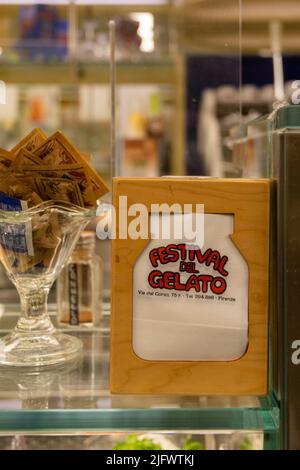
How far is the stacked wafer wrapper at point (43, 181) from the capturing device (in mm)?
763

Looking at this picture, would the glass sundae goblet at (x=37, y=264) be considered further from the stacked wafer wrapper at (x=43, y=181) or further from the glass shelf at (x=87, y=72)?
the glass shelf at (x=87, y=72)

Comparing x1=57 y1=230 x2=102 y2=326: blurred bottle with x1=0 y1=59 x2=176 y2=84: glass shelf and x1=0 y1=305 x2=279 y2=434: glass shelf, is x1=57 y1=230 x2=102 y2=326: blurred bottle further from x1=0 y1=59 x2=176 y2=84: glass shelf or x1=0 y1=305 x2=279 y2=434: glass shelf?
x1=0 y1=59 x2=176 y2=84: glass shelf

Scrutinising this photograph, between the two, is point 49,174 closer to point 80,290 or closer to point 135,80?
point 80,290

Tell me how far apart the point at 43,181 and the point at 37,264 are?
11 cm

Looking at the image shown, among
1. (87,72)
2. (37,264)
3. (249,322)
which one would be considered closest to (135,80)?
(87,72)

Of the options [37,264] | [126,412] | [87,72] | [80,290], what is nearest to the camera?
[126,412]

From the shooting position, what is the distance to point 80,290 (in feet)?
3.19

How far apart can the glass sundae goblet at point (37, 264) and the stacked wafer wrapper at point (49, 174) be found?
2 centimetres

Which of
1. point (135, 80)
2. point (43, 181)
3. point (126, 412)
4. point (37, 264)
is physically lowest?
point (126, 412)

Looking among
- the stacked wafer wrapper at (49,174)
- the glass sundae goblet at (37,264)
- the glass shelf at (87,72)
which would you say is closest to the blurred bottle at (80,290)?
the glass sundae goblet at (37,264)

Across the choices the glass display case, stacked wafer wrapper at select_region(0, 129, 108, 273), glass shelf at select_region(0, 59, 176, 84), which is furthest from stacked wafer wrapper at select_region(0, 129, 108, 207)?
glass shelf at select_region(0, 59, 176, 84)

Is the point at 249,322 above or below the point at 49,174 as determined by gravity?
below

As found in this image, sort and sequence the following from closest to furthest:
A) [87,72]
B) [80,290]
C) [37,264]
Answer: [37,264]
[80,290]
[87,72]

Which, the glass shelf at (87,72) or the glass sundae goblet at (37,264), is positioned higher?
the glass shelf at (87,72)
